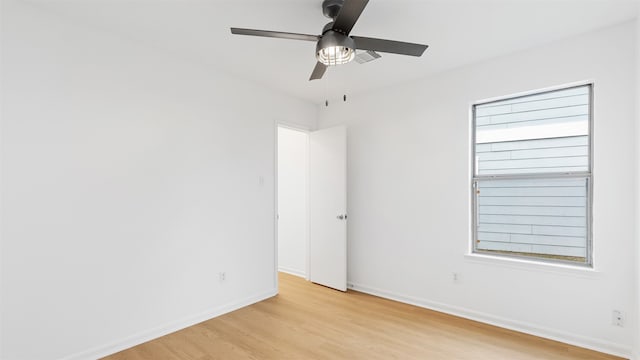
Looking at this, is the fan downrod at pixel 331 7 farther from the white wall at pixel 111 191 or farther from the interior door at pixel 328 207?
the interior door at pixel 328 207

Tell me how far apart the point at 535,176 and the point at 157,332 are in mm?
3730

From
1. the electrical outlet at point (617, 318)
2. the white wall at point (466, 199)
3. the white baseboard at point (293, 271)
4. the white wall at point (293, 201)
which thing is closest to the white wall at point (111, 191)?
the white baseboard at point (293, 271)

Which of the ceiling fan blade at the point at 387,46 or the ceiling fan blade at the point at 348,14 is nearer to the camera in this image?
the ceiling fan blade at the point at 348,14

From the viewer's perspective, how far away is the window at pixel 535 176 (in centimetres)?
278

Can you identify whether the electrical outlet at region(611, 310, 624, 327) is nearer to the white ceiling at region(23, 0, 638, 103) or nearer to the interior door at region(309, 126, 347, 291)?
the white ceiling at region(23, 0, 638, 103)

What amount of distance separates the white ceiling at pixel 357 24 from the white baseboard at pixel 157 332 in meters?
2.52

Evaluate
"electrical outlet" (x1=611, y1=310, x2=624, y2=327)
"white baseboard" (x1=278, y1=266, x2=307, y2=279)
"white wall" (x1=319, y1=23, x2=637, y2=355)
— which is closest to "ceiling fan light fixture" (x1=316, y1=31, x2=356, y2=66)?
"white wall" (x1=319, y1=23, x2=637, y2=355)

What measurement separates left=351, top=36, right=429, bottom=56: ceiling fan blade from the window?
167cm

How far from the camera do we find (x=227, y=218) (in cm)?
345

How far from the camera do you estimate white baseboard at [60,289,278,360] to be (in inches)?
95.9

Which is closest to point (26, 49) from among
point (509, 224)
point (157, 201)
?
point (157, 201)

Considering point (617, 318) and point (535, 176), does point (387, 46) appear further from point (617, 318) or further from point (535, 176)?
point (617, 318)

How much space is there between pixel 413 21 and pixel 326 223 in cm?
271

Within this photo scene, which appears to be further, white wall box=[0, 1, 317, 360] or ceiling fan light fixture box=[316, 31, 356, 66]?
white wall box=[0, 1, 317, 360]
